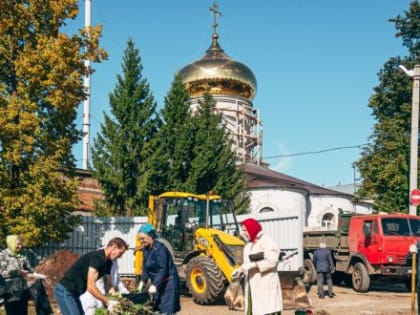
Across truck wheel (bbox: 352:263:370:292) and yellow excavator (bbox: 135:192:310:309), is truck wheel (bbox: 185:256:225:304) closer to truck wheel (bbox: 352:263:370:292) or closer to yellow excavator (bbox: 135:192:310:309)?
yellow excavator (bbox: 135:192:310:309)

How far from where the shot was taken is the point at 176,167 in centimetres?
2703

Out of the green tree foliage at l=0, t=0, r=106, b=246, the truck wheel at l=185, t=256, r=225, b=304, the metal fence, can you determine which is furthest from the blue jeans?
the metal fence

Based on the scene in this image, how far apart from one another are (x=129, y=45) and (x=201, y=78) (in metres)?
27.2

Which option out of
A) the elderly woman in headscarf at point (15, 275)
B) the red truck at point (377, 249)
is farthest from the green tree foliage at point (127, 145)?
the elderly woman in headscarf at point (15, 275)

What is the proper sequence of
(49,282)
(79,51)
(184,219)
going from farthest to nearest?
(79,51)
(184,219)
(49,282)

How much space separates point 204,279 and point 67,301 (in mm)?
8278

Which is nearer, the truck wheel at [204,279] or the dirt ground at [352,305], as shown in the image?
the dirt ground at [352,305]

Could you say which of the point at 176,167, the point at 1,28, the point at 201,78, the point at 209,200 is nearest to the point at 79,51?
the point at 1,28

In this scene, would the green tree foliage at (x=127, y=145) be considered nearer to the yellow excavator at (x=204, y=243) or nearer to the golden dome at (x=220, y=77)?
the yellow excavator at (x=204, y=243)

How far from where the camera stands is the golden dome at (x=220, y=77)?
5322cm

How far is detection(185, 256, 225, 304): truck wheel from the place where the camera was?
15.1 m

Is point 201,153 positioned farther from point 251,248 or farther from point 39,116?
point 251,248

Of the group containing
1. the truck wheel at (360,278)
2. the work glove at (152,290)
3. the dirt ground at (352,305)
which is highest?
the work glove at (152,290)

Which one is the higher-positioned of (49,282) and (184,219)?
(184,219)
